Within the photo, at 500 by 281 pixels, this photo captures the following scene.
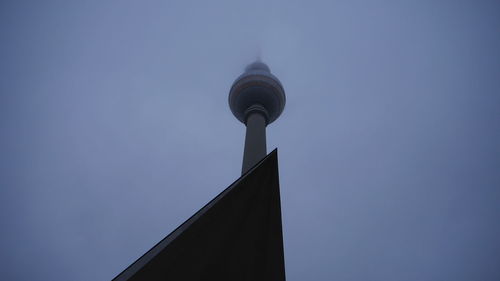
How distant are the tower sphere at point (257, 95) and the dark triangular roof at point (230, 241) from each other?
20.9 m

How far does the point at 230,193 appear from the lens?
11.9 ft

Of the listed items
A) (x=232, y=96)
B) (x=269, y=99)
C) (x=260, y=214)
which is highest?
(x=232, y=96)

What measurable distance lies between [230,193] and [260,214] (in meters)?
0.87

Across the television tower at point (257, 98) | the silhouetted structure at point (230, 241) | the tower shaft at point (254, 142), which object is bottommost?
the silhouetted structure at point (230, 241)

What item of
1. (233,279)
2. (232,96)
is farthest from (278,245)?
(232,96)

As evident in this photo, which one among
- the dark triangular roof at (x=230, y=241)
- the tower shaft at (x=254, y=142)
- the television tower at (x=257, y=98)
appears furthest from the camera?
the television tower at (x=257, y=98)

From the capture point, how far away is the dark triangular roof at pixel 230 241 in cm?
288

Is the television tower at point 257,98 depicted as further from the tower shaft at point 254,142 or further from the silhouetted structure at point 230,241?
the silhouetted structure at point 230,241

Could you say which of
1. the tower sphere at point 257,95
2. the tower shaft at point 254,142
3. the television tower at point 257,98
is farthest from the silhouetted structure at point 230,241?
the tower sphere at point 257,95

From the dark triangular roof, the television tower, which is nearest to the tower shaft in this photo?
the television tower

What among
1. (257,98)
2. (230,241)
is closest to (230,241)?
(230,241)

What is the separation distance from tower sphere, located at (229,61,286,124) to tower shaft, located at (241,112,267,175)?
6.28 feet

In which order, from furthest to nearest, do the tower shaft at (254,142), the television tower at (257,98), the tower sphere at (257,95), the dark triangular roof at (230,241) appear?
1. the tower sphere at (257,95)
2. the television tower at (257,98)
3. the tower shaft at (254,142)
4. the dark triangular roof at (230,241)

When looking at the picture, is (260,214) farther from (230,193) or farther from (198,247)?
(198,247)
